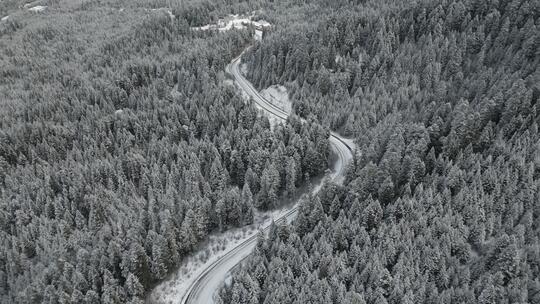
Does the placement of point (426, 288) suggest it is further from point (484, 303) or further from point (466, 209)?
point (466, 209)

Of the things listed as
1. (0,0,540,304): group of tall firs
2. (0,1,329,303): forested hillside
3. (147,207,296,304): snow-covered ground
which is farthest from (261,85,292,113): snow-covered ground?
(147,207,296,304): snow-covered ground

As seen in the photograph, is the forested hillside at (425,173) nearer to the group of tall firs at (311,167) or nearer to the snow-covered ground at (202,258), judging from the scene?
the group of tall firs at (311,167)

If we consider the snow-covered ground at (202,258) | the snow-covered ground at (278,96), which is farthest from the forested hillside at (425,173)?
the snow-covered ground at (202,258)

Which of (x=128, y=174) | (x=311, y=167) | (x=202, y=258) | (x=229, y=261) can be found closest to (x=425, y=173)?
(x=311, y=167)

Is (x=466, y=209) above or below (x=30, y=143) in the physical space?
above

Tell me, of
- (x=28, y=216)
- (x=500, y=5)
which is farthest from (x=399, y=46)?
(x=28, y=216)
